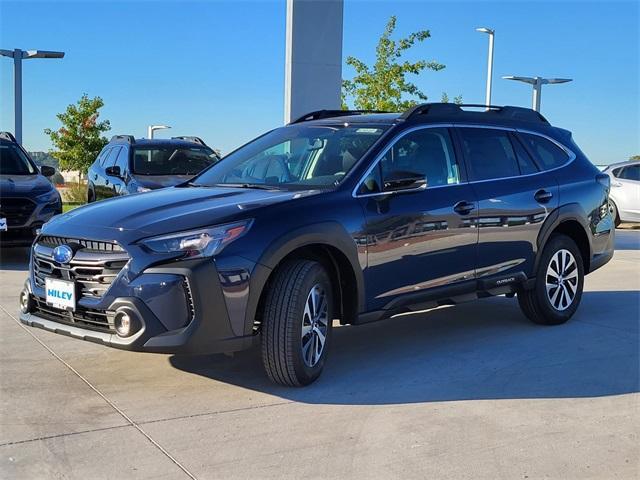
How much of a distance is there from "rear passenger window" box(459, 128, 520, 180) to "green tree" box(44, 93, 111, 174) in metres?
33.7

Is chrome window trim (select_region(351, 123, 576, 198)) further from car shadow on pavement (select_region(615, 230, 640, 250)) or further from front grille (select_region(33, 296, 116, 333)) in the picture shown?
car shadow on pavement (select_region(615, 230, 640, 250))

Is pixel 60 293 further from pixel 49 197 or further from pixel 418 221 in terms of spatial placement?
pixel 49 197

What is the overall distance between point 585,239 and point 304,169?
2955mm

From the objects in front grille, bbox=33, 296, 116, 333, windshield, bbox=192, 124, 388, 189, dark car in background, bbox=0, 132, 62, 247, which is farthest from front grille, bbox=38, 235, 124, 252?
dark car in background, bbox=0, 132, 62, 247

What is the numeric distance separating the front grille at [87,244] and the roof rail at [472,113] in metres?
2.34

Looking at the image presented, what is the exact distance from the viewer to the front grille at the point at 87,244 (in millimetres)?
4238

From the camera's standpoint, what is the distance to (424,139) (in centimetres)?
551

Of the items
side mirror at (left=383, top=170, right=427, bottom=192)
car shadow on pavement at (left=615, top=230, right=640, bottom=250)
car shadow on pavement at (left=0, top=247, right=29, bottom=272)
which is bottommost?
car shadow on pavement at (left=0, top=247, right=29, bottom=272)

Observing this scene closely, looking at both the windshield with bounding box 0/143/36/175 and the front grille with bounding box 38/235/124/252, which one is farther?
the windshield with bounding box 0/143/36/175

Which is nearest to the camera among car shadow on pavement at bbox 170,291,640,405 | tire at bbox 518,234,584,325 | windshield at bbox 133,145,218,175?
car shadow on pavement at bbox 170,291,640,405

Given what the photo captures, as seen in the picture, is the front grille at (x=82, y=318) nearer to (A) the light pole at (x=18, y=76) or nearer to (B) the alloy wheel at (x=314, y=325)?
(B) the alloy wheel at (x=314, y=325)

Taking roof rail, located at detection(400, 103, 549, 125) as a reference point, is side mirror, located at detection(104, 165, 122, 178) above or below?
below

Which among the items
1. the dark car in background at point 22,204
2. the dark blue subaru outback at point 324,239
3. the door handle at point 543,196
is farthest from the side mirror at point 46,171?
the door handle at point 543,196

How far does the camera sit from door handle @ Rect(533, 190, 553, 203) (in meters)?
6.19
